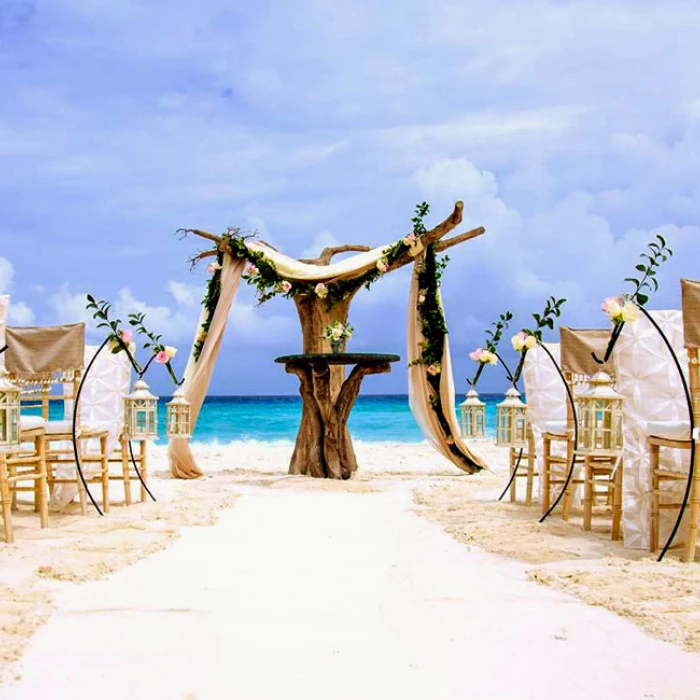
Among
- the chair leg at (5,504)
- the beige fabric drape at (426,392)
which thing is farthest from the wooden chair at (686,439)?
the beige fabric drape at (426,392)

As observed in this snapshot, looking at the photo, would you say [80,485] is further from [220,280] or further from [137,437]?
[220,280]

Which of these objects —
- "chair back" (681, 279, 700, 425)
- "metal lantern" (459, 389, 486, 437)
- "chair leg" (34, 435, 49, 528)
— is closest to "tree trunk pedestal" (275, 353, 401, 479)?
"metal lantern" (459, 389, 486, 437)

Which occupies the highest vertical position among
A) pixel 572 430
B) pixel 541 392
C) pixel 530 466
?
pixel 541 392

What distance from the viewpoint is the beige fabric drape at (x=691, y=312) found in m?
4.20

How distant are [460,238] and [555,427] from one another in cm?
363

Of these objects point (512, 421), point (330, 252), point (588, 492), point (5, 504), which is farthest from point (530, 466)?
point (330, 252)

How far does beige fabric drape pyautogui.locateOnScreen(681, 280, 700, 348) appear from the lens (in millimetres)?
4203

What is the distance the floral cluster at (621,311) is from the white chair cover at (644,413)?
17cm

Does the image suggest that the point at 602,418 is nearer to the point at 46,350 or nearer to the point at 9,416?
the point at 9,416

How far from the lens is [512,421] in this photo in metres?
6.32

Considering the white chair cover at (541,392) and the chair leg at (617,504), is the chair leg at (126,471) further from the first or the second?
the chair leg at (617,504)

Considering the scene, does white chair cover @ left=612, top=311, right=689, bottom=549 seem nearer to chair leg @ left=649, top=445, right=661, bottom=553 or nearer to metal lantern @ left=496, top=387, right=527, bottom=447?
chair leg @ left=649, top=445, right=661, bottom=553

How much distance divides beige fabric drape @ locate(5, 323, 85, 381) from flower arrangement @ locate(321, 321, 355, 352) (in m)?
3.39

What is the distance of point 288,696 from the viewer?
2492mm
